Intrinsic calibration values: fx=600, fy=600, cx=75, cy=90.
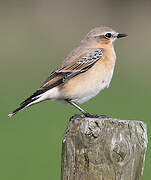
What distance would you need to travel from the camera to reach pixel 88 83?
809 centimetres

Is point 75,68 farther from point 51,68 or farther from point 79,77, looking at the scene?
point 51,68

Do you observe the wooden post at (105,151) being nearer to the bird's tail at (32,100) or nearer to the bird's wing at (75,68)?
the bird's tail at (32,100)

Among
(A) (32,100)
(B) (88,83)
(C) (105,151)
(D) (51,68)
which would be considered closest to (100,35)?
(B) (88,83)

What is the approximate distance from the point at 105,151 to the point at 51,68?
12.9 meters

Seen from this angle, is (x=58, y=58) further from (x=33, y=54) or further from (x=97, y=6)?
(x=97, y=6)

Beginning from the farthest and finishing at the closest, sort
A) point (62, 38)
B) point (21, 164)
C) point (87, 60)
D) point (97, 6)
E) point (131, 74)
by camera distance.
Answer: point (97, 6) → point (62, 38) → point (131, 74) → point (21, 164) → point (87, 60)

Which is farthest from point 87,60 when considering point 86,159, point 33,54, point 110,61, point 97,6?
point 97,6

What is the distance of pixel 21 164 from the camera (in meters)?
10.7

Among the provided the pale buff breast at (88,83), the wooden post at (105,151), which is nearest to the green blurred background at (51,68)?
the pale buff breast at (88,83)

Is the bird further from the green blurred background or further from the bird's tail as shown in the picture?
the green blurred background

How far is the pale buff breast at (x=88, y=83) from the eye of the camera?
318 inches

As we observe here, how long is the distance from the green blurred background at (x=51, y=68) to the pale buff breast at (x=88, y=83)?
7.25ft

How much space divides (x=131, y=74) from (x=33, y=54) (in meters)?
3.72

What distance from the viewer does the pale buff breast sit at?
8086 mm
